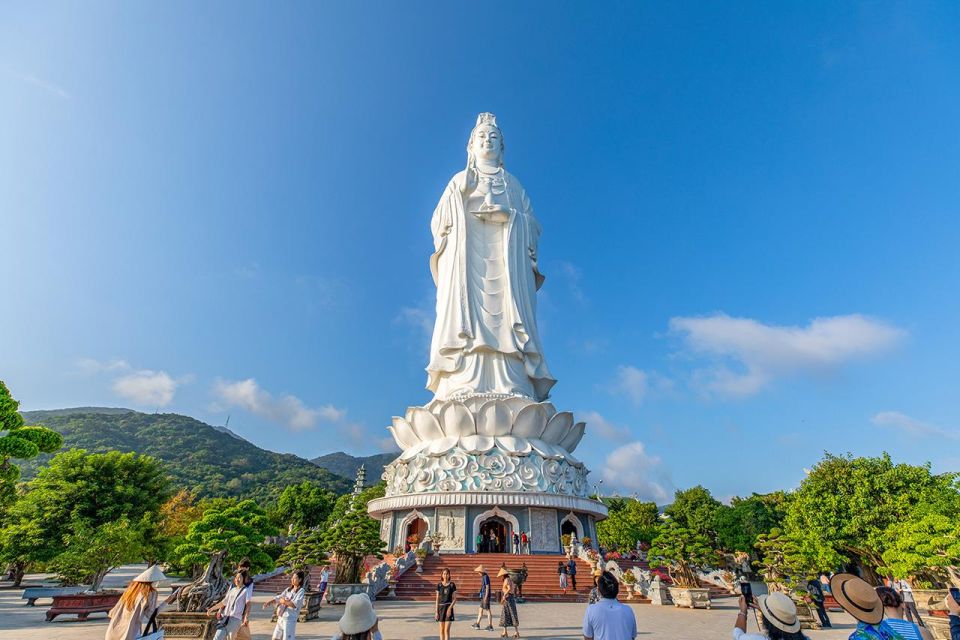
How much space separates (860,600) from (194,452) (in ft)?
270

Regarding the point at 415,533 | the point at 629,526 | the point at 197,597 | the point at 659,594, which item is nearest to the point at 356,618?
Answer: the point at 197,597

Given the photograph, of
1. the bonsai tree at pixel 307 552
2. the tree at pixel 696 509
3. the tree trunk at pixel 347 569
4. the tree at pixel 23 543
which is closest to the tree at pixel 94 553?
the tree at pixel 23 543

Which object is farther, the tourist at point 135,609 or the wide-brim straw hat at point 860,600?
the tourist at point 135,609

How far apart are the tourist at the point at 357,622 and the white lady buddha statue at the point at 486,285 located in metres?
20.0

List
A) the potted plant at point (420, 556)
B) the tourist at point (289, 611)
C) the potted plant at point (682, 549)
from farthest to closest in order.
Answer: the potted plant at point (420, 556)
the potted plant at point (682, 549)
the tourist at point (289, 611)

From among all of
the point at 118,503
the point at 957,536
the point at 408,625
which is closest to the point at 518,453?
the point at 408,625

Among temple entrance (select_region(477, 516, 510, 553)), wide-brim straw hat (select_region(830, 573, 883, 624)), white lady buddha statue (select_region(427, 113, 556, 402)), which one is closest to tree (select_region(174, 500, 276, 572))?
temple entrance (select_region(477, 516, 510, 553))

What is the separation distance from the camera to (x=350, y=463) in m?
123

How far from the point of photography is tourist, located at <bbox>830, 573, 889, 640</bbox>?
10.8 feet

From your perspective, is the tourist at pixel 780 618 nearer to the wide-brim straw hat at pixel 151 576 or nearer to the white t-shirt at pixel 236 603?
the wide-brim straw hat at pixel 151 576

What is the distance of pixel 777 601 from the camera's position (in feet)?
11.4

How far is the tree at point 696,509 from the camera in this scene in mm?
33688

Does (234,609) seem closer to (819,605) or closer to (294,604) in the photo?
(294,604)

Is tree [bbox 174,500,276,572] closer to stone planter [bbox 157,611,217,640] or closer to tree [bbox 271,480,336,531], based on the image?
stone planter [bbox 157,611,217,640]
